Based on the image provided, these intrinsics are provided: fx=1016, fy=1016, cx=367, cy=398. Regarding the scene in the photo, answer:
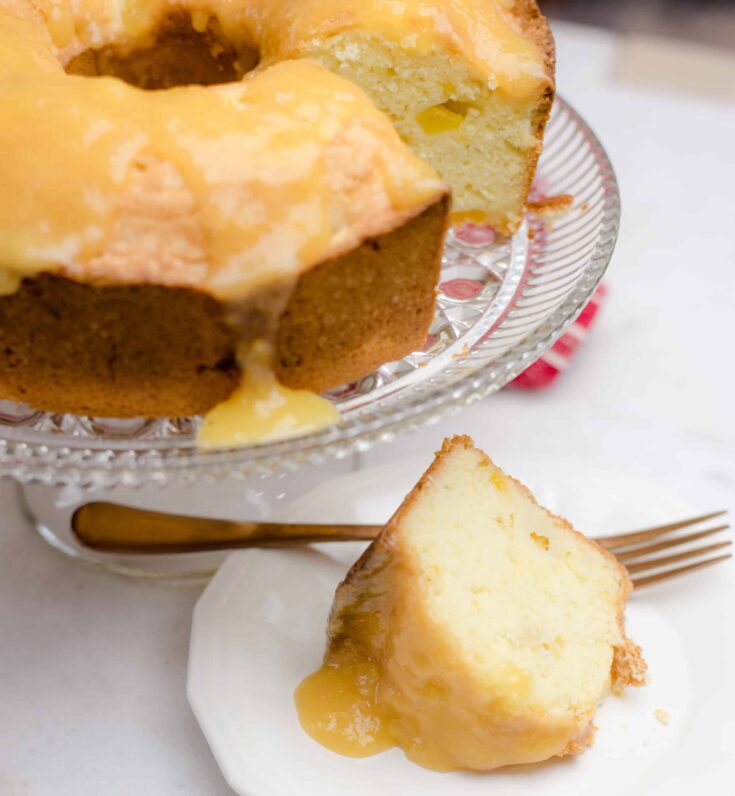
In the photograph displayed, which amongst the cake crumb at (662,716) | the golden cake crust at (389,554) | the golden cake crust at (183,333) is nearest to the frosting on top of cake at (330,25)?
the golden cake crust at (183,333)

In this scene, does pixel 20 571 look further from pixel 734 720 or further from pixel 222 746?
pixel 734 720

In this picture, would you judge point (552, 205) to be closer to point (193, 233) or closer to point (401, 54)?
point (401, 54)

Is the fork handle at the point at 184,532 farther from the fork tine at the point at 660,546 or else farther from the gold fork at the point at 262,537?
the fork tine at the point at 660,546

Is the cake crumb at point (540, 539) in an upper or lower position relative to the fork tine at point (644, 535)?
upper

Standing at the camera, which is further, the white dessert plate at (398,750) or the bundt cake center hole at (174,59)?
the bundt cake center hole at (174,59)

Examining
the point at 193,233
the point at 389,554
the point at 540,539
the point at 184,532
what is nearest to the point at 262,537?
the point at 184,532

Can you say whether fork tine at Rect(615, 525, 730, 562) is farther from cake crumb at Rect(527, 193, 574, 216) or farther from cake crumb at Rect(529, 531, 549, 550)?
cake crumb at Rect(527, 193, 574, 216)

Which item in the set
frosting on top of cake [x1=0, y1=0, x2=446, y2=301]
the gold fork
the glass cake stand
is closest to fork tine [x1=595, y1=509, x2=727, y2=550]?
the gold fork
